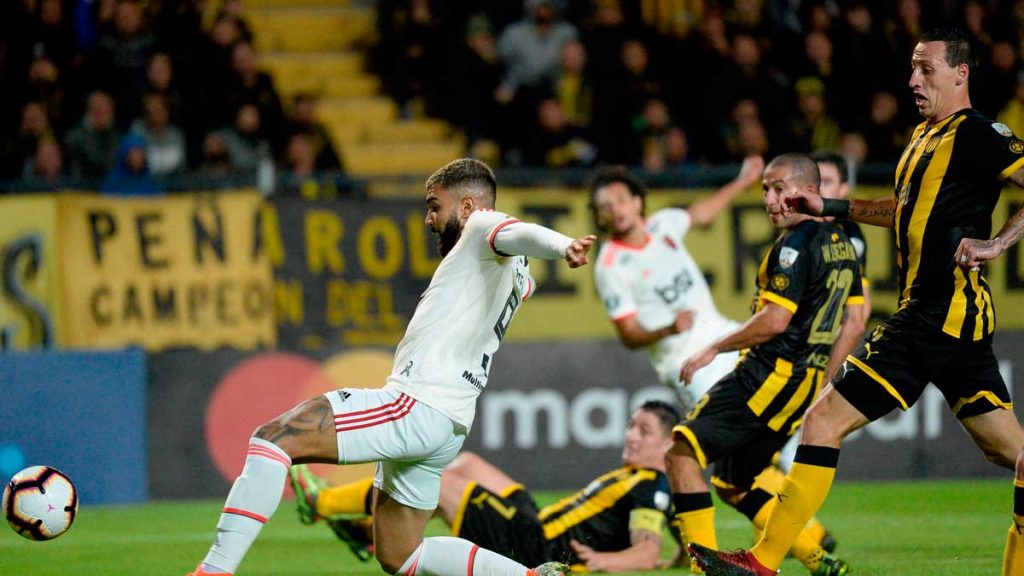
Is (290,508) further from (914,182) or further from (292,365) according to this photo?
(914,182)

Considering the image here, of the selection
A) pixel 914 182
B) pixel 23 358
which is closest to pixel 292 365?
pixel 23 358

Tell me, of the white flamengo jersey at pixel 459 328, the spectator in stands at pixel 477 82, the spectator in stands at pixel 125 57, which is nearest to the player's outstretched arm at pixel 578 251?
the white flamengo jersey at pixel 459 328

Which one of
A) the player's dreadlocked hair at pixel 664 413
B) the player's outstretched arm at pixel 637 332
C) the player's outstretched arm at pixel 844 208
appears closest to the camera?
the player's outstretched arm at pixel 844 208

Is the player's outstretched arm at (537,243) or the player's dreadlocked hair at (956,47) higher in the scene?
the player's dreadlocked hair at (956,47)

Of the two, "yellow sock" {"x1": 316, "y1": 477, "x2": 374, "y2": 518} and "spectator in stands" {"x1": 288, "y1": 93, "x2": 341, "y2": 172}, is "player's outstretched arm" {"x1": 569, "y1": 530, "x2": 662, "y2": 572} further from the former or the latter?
"spectator in stands" {"x1": 288, "y1": 93, "x2": 341, "y2": 172}

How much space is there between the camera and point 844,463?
473 inches

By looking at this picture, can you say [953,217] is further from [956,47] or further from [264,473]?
[264,473]

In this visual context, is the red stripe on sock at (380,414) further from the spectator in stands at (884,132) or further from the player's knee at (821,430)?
the spectator in stands at (884,132)

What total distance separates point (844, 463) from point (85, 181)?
257 inches

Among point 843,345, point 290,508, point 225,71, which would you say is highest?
point 225,71

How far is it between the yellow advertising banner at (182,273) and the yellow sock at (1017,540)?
25.1 feet

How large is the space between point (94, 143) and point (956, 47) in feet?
30.4

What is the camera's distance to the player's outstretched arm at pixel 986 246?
5711 mm

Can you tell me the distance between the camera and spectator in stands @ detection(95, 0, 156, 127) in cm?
1403
